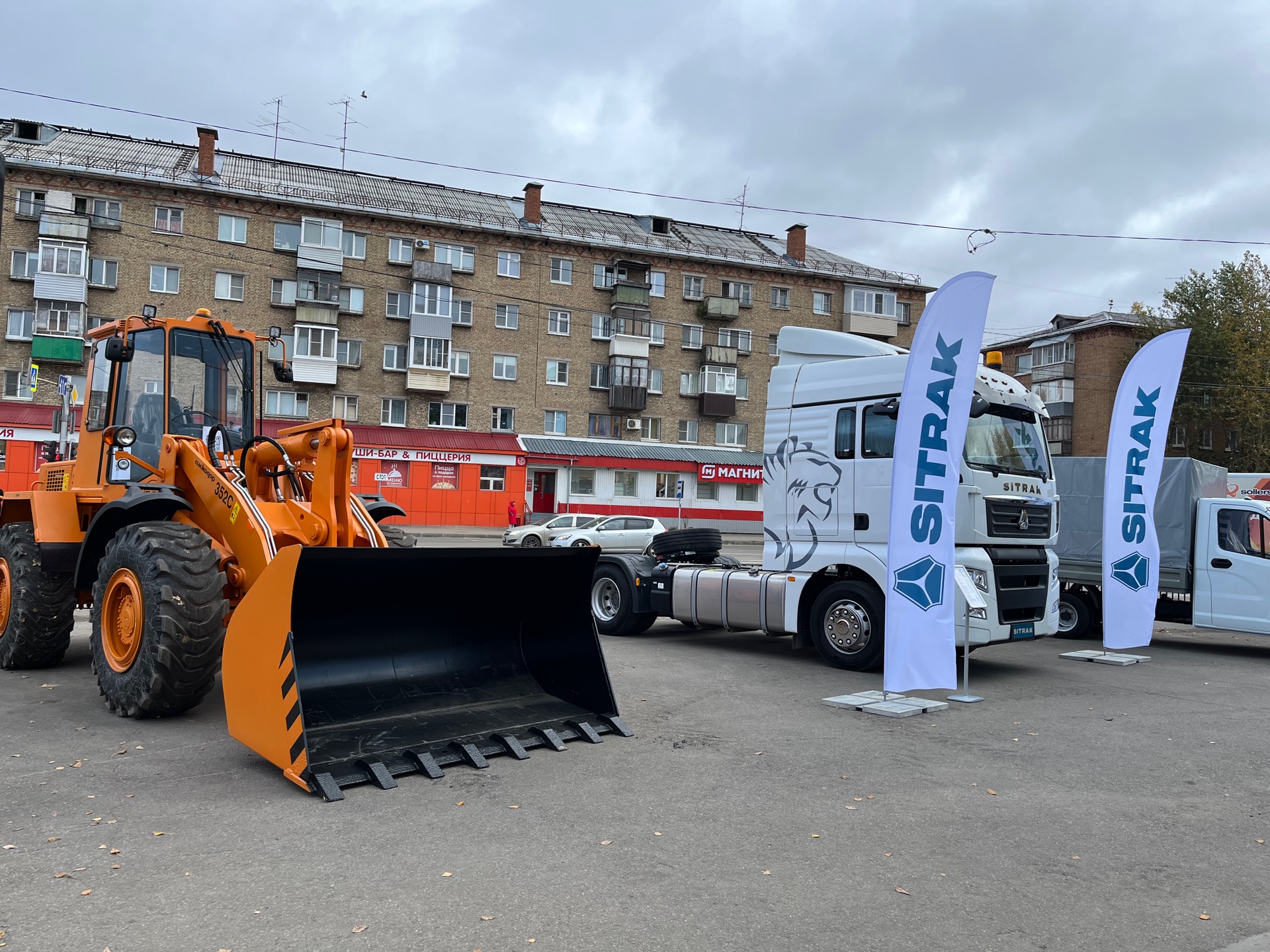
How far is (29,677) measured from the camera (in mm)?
8414

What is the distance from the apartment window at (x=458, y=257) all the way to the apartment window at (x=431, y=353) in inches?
148

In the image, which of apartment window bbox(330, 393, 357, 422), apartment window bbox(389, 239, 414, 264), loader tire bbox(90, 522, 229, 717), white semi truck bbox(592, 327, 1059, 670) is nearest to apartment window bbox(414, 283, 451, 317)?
apartment window bbox(389, 239, 414, 264)

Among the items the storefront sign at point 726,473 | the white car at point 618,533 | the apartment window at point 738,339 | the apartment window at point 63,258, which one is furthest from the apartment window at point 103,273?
the apartment window at point 738,339

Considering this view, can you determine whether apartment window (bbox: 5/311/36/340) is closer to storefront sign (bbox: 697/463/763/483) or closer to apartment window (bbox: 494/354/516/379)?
apartment window (bbox: 494/354/516/379)

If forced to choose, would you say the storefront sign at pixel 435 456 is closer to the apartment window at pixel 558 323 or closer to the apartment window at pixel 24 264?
the apartment window at pixel 558 323

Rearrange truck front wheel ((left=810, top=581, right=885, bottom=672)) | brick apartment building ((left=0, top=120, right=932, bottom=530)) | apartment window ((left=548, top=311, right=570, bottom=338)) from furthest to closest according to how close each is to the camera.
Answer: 1. apartment window ((left=548, top=311, right=570, bottom=338))
2. brick apartment building ((left=0, top=120, right=932, bottom=530))
3. truck front wheel ((left=810, top=581, right=885, bottom=672))

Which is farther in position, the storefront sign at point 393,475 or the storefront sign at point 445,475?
the storefront sign at point 445,475

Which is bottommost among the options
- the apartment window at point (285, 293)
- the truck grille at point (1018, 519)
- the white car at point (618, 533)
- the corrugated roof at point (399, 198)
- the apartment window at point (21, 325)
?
the white car at point (618, 533)

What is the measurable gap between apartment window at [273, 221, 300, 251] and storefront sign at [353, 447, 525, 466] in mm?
9533

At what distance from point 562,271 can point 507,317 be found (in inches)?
151

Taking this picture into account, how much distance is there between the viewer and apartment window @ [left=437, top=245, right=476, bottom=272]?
45125 mm

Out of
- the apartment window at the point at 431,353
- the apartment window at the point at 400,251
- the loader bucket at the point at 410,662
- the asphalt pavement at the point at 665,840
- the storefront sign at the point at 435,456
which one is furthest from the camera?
the apartment window at the point at 400,251

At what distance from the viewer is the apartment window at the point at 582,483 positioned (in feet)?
153

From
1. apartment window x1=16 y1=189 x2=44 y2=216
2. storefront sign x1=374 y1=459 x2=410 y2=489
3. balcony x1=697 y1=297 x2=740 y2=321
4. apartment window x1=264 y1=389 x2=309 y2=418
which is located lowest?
storefront sign x1=374 y1=459 x2=410 y2=489
